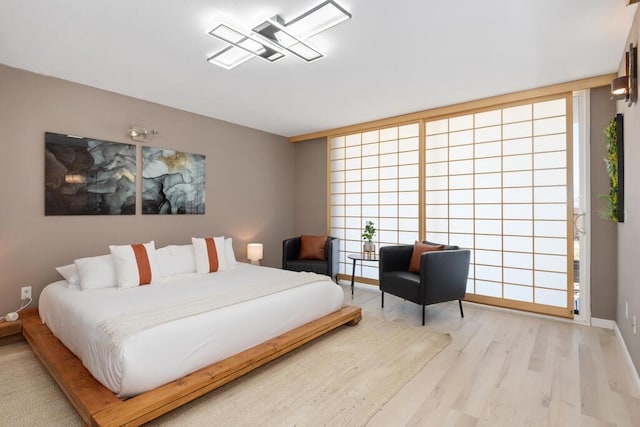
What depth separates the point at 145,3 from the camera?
2.00m

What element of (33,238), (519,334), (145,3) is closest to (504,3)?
(145,3)

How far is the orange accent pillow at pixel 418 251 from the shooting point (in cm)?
363

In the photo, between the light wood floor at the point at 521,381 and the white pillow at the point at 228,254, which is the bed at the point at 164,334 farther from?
the light wood floor at the point at 521,381

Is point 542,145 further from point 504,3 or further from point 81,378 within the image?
point 81,378

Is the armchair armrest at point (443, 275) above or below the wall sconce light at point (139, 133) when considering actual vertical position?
below

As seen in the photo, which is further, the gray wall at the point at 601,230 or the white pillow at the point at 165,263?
the white pillow at the point at 165,263

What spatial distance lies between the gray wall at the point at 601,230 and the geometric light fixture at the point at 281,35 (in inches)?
111

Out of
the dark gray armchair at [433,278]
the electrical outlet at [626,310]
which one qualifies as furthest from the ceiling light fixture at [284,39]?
the electrical outlet at [626,310]

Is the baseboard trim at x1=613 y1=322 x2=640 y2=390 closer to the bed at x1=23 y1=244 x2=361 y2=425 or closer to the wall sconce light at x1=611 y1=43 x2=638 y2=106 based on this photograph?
the wall sconce light at x1=611 y1=43 x2=638 y2=106

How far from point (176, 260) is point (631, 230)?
3.96 meters

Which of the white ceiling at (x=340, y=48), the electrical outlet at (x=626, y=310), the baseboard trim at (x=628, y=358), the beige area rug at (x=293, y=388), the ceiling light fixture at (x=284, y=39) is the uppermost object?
the white ceiling at (x=340, y=48)

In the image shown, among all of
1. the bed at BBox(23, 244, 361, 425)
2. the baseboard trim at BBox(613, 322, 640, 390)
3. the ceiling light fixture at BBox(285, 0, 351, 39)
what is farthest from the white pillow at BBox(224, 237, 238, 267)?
the baseboard trim at BBox(613, 322, 640, 390)

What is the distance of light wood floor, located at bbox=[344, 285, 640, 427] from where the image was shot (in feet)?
5.86

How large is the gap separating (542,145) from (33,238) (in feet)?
17.2
